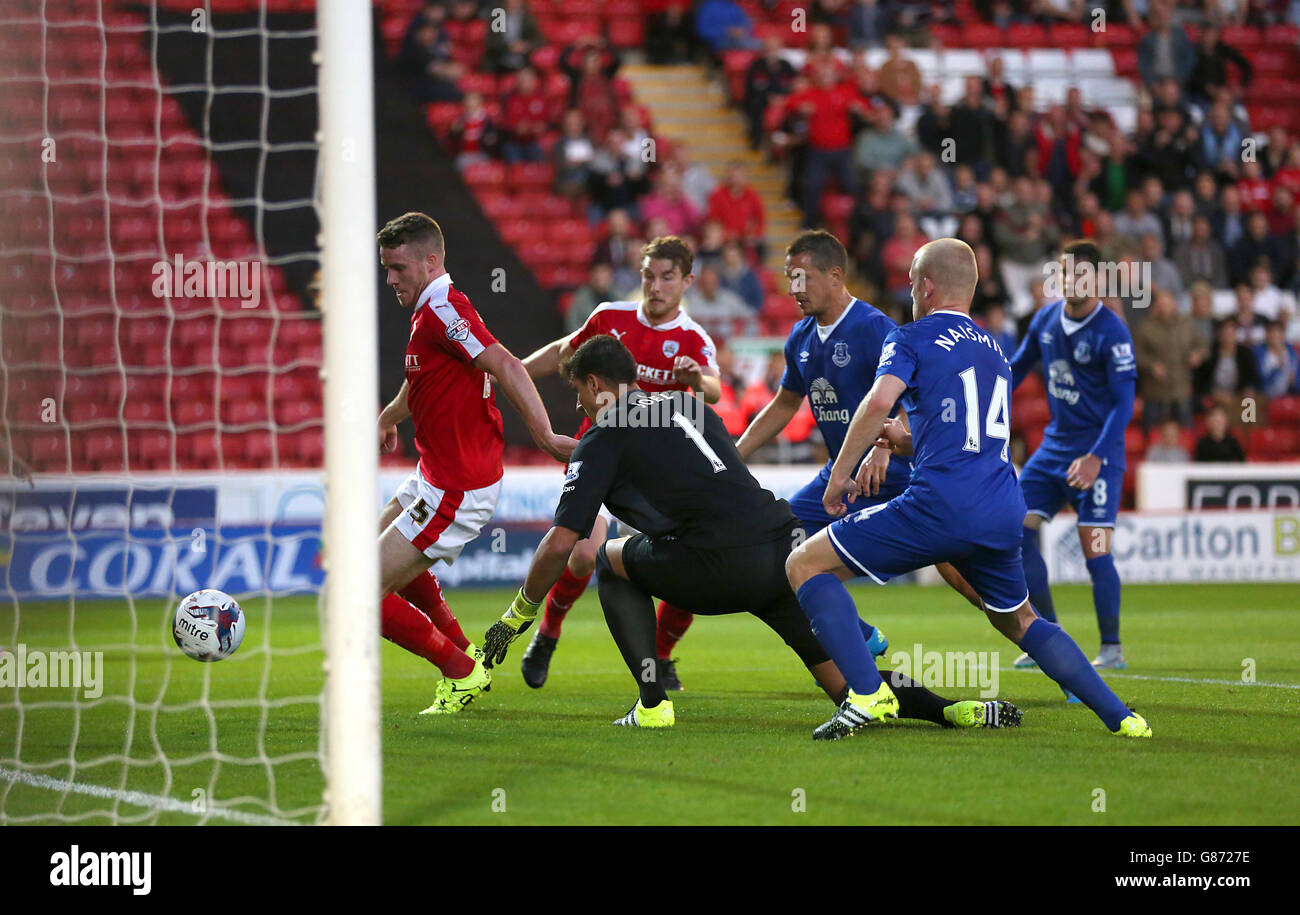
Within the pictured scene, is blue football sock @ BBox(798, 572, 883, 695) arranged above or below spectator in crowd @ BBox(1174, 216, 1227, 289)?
below

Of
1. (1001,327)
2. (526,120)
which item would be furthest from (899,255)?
(526,120)

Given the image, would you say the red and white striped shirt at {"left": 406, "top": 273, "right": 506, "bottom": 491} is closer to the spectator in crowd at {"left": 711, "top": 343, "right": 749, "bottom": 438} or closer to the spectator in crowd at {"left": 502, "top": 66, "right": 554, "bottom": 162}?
the spectator in crowd at {"left": 711, "top": 343, "right": 749, "bottom": 438}

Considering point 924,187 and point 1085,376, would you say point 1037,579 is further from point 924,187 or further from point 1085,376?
point 924,187

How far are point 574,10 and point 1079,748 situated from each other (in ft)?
52.4

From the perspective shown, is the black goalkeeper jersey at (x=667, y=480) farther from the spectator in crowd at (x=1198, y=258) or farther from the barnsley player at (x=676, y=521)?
the spectator in crowd at (x=1198, y=258)

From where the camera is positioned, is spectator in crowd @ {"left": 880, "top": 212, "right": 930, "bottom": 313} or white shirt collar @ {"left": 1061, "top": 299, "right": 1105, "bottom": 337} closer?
white shirt collar @ {"left": 1061, "top": 299, "right": 1105, "bottom": 337}

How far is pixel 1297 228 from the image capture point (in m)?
17.3

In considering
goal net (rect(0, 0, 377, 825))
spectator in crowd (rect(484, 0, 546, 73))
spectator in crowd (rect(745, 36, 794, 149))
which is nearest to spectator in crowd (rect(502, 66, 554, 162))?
spectator in crowd (rect(484, 0, 546, 73))

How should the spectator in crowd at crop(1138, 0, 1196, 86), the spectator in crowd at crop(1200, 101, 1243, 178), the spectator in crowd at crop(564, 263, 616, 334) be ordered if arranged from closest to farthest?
the spectator in crowd at crop(564, 263, 616, 334) → the spectator in crowd at crop(1200, 101, 1243, 178) → the spectator in crowd at crop(1138, 0, 1196, 86)

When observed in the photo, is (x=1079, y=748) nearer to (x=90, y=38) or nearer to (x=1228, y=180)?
(x=90, y=38)

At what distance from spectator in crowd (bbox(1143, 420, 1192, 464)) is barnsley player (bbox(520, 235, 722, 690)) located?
883 centimetres

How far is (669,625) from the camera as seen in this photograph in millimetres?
6816

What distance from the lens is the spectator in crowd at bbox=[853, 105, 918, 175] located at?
55.6 ft
